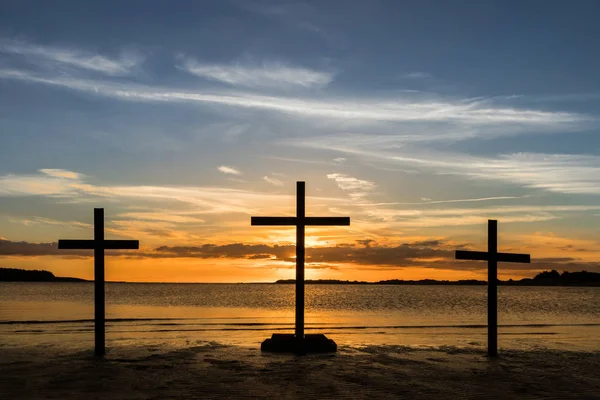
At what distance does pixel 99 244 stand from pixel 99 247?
0.27ft

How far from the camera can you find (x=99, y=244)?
1712 cm

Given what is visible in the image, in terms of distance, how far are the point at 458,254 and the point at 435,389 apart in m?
6.23

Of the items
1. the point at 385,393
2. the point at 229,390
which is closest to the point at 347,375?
the point at 385,393

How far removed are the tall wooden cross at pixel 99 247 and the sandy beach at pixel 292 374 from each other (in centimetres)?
78

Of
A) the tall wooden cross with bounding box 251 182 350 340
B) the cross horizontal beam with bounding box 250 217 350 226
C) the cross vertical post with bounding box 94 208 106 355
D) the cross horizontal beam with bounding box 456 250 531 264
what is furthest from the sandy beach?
the cross horizontal beam with bounding box 250 217 350 226

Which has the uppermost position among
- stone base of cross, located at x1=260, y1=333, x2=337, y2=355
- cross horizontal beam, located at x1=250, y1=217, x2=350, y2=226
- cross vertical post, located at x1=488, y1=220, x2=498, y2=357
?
cross horizontal beam, located at x1=250, y1=217, x2=350, y2=226

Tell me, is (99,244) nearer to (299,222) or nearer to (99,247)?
(99,247)

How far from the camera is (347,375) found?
13.9 metres

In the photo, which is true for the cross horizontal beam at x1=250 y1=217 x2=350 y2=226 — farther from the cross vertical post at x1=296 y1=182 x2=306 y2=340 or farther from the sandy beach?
the sandy beach

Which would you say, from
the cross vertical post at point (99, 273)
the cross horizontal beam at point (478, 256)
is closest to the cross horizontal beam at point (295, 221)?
the cross horizontal beam at point (478, 256)

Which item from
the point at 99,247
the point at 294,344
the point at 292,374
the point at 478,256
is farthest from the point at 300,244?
the point at 99,247

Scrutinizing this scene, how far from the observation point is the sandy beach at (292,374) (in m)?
11.8

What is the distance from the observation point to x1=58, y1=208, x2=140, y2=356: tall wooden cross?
56.2ft

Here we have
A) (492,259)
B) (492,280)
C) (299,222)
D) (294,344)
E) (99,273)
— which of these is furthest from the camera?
(492,280)
